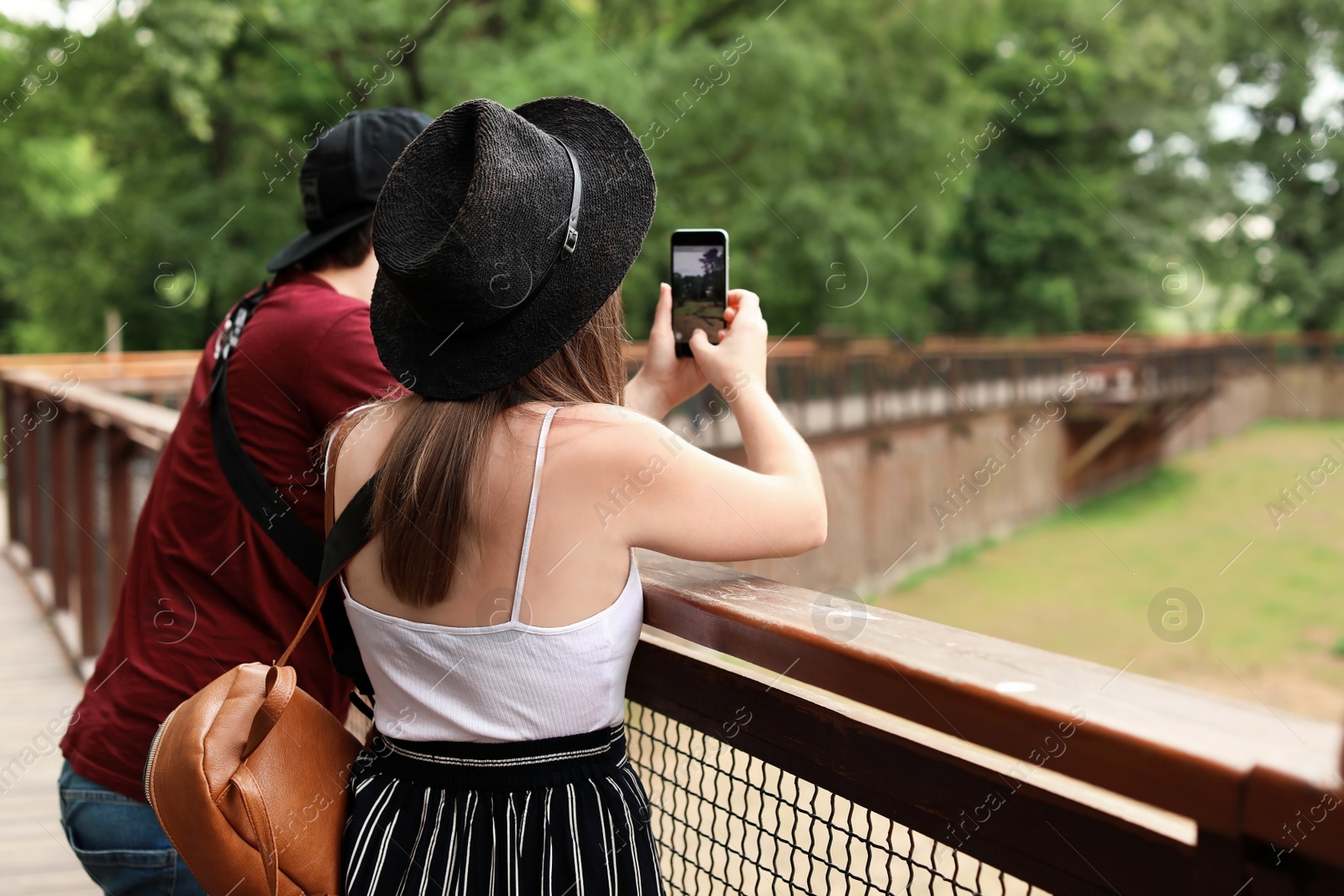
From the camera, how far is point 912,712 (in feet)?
3.42

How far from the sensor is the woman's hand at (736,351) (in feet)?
4.90

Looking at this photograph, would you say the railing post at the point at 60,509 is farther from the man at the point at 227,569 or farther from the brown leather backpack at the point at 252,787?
the brown leather backpack at the point at 252,787

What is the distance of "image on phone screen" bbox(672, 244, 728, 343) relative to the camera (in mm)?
1553

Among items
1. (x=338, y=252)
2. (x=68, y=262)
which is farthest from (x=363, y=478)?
(x=68, y=262)

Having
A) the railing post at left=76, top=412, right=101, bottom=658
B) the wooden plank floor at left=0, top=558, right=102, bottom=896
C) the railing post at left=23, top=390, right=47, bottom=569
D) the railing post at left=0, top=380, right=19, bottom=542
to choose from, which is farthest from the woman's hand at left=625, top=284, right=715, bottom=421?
the railing post at left=0, top=380, right=19, bottom=542

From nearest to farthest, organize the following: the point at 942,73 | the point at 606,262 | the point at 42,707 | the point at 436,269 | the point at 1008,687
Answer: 1. the point at 1008,687
2. the point at 436,269
3. the point at 606,262
4. the point at 42,707
5. the point at 942,73

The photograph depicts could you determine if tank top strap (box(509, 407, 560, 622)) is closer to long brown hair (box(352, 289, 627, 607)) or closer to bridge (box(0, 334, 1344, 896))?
long brown hair (box(352, 289, 627, 607))

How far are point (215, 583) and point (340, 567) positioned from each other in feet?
1.48

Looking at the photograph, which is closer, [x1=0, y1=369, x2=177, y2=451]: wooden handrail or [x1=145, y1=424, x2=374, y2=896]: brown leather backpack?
[x1=145, y1=424, x2=374, y2=896]: brown leather backpack

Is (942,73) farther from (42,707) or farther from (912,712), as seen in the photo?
(912,712)

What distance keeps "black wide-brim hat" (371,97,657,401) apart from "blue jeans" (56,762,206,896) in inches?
34.7

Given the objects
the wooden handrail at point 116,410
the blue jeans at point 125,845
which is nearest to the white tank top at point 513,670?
the blue jeans at point 125,845

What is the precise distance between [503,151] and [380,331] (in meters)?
0.31

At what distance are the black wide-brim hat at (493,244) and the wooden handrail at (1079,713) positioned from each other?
16.1 inches
